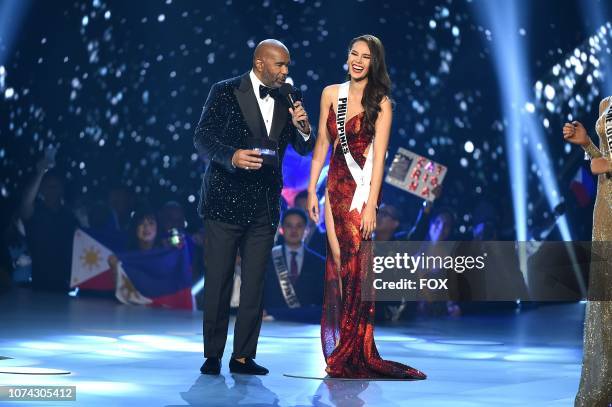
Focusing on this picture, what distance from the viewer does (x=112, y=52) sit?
9.78 metres

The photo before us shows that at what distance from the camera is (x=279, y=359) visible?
534cm

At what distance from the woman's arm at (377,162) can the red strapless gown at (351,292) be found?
5cm

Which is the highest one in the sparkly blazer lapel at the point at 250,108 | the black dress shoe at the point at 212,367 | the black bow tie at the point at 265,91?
the black bow tie at the point at 265,91

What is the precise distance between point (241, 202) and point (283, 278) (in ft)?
10.6

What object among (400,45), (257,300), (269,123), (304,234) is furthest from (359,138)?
(400,45)

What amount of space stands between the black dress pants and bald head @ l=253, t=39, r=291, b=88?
0.60 m

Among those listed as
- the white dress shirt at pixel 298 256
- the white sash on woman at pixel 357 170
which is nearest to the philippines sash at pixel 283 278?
the white dress shirt at pixel 298 256

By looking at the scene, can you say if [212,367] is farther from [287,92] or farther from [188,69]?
[188,69]

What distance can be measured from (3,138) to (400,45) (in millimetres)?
3981

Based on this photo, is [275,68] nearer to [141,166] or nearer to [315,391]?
[315,391]

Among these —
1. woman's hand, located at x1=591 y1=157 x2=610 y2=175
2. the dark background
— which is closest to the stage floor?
woman's hand, located at x1=591 y1=157 x2=610 y2=175

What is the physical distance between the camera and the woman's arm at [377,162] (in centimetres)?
462

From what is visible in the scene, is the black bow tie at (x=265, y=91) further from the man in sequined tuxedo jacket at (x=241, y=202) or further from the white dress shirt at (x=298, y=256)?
the white dress shirt at (x=298, y=256)

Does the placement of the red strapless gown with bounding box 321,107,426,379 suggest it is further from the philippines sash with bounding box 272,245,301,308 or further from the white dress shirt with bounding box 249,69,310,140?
the philippines sash with bounding box 272,245,301,308
